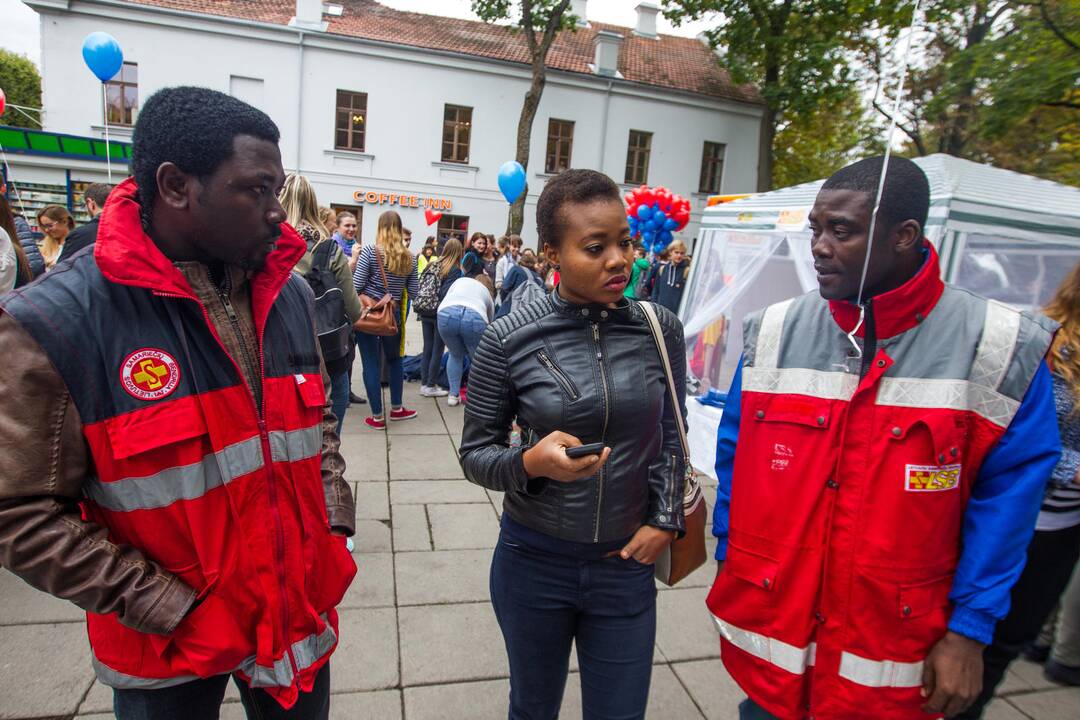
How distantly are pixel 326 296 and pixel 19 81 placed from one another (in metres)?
50.4

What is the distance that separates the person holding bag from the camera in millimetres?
5531

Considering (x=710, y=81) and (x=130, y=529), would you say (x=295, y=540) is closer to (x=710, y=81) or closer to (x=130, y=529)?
(x=130, y=529)

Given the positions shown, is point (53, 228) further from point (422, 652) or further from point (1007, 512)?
point (1007, 512)

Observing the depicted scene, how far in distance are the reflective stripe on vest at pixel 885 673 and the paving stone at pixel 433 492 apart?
10.6ft

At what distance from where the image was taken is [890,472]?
4.88ft

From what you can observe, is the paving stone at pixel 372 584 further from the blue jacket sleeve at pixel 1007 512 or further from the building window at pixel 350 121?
the building window at pixel 350 121

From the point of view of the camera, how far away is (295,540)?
4.76ft

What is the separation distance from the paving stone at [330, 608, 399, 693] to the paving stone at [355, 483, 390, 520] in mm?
1112

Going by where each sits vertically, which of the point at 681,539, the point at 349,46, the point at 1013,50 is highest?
the point at 349,46

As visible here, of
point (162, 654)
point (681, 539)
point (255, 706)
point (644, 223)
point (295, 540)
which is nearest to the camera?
point (162, 654)

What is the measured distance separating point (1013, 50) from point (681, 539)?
6.23 m

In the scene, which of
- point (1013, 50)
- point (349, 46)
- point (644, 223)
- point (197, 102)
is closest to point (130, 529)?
point (197, 102)

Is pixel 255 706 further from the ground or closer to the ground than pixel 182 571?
closer to the ground

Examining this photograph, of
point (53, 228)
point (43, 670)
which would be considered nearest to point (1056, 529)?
point (43, 670)
